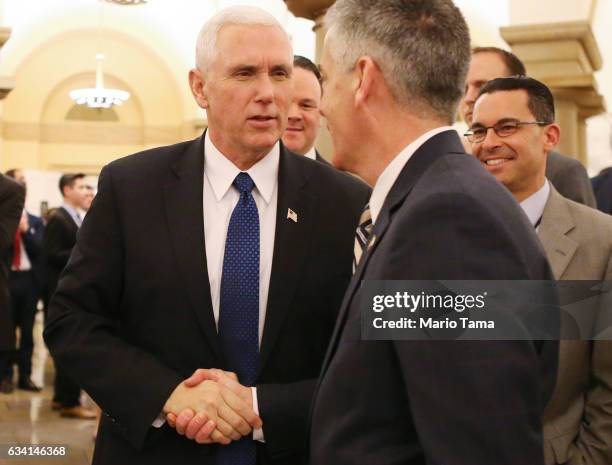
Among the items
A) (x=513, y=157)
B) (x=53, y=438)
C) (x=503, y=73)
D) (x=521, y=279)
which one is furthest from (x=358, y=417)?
(x=53, y=438)

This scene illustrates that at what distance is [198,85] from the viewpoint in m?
2.16

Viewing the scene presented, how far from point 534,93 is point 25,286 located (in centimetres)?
551

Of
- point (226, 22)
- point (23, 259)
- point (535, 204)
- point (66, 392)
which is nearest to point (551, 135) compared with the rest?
point (535, 204)

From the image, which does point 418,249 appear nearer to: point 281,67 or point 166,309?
point 166,309

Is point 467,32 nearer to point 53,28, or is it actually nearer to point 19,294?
point 19,294

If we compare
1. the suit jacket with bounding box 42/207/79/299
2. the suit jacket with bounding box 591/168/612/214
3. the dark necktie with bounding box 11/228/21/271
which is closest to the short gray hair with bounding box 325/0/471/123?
the suit jacket with bounding box 591/168/612/214

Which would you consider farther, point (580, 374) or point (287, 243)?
point (580, 374)

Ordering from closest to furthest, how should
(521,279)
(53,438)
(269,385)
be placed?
(521,279) < (269,385) < (53,438)

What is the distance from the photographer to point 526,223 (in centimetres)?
135

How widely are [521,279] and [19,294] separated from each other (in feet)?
21.2

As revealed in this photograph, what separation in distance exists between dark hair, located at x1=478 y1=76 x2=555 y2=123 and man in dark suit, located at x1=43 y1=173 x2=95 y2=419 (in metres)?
4.14

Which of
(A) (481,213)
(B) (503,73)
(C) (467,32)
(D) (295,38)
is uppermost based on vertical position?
(D) (295,38)

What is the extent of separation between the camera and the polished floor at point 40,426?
5.03m

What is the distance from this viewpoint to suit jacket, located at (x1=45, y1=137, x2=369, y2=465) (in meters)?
1.82
